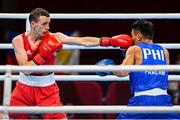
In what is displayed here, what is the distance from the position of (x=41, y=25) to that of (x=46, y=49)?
0.30m

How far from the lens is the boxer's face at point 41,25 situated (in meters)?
4.77

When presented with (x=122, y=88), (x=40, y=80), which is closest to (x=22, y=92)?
(x=40, y=80)

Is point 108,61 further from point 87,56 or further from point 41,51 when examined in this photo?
point 87,56

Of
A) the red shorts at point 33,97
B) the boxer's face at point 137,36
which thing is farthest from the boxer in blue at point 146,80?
the red shorts at point 33,97

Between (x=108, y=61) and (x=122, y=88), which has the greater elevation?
(x=108, y=61)

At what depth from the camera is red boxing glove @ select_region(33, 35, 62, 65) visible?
4547 millimetres

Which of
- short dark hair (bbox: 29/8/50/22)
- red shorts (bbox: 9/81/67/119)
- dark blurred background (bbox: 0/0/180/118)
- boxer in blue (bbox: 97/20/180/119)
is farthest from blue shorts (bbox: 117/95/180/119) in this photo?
dark blurred background (bbox: 0/0/180/118)

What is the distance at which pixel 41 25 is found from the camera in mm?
4785

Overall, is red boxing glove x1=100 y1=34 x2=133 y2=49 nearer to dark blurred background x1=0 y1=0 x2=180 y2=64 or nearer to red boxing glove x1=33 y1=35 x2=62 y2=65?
red boxing glove x1=33 y1=35 x2=62 y2=65

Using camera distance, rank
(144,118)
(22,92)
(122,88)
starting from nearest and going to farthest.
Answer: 1. (144,118)
2. (22,92)
3. (122,88)

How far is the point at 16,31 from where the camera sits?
940 cm

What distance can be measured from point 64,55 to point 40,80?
3678 millimetres
